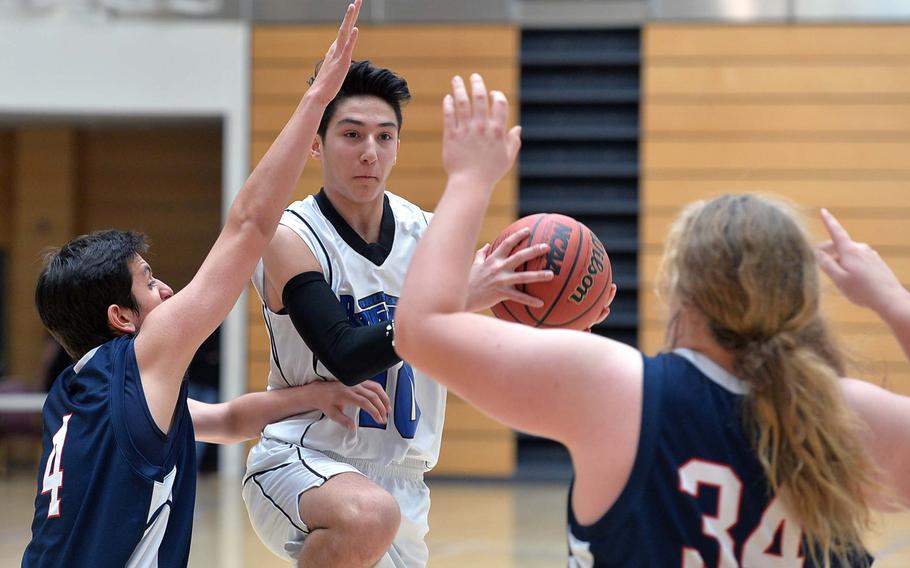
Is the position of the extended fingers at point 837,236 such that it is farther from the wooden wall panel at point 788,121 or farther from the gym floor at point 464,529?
the wooden wall panel at point 788,121

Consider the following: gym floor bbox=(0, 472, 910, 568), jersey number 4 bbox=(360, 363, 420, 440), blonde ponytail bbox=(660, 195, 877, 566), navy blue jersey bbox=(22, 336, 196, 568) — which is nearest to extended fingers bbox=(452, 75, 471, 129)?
blonde ponytail bbox=(660, 195, 877, 566)

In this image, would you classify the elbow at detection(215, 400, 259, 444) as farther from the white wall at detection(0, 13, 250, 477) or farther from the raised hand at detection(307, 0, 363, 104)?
the white wall at detection(0, 13, 250, 477)

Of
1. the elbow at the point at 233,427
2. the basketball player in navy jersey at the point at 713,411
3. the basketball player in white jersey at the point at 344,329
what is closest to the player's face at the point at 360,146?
the basketball player in white jersey at the point at 344,329

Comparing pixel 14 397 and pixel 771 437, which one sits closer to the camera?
pixel 771 437

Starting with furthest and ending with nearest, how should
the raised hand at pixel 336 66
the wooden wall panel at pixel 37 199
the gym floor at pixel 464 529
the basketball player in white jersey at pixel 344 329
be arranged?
the wooden wall panel at pixel 37 199
the gym floor at pixel 464 529
the basketball player in white jersey at pixel 344 329
the raised hand at pixel 336 66

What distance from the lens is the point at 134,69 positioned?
34.2ft

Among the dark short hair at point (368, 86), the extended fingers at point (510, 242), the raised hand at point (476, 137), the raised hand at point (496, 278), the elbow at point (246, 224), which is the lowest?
the raised hand at point (496, 278)

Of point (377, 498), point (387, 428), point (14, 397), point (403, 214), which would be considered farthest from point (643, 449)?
point (14, 397)

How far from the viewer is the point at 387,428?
323cm

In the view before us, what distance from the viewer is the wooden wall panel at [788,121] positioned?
33.2 ft

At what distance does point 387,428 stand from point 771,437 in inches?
72.8

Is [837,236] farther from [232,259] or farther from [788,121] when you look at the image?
[788,121]

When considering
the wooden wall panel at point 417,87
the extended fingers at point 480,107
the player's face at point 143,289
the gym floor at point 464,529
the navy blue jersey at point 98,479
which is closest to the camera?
the extended fingers at point 480,107

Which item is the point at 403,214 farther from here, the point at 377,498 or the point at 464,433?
the point at 464,433
